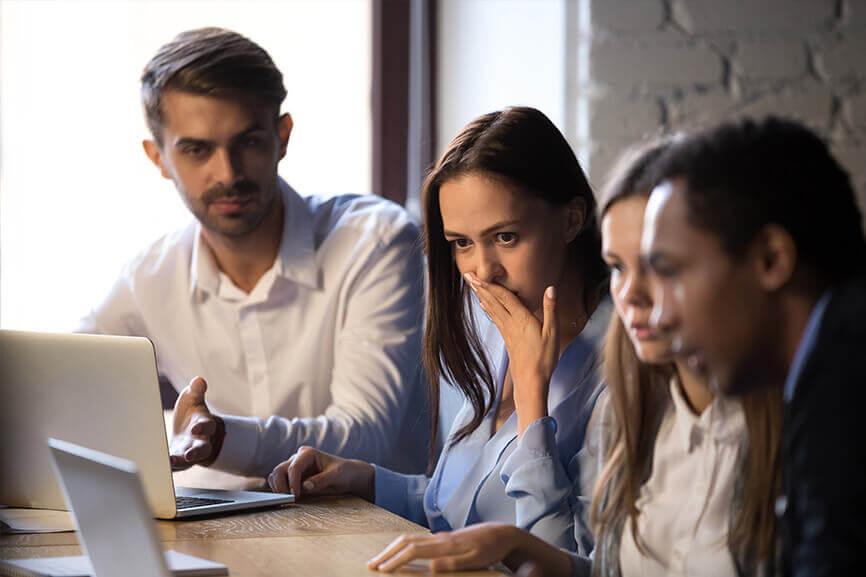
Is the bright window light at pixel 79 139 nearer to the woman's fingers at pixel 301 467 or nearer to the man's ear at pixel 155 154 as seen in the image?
the man's ear at pixel 155 154

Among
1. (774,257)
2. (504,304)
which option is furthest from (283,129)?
(774,257)

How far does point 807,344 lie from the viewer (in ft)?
2.51

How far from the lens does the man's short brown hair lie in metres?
2.13

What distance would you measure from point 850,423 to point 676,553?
536 mm

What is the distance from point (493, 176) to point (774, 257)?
0.85 m

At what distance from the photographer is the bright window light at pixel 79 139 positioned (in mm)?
2613

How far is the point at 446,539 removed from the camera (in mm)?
1164

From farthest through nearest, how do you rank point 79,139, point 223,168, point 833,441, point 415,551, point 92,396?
point 79,139
point 223,168
point 92,396
point 415,551
point 833,441

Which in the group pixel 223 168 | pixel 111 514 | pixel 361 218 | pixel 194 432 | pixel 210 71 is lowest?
pixel 194 432

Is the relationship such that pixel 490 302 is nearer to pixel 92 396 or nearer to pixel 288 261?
pixel 92 396

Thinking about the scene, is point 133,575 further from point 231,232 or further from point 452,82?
point 452,82

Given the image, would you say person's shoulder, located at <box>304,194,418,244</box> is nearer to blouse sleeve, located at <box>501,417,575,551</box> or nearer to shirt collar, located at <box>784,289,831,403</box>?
blouse sleeve, located at <box>501,417,575,551</box>

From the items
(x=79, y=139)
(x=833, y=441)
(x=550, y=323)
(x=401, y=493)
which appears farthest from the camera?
(x=79, y=139)

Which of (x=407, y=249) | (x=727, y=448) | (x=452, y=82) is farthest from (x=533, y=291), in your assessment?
(x=452, y=82)
